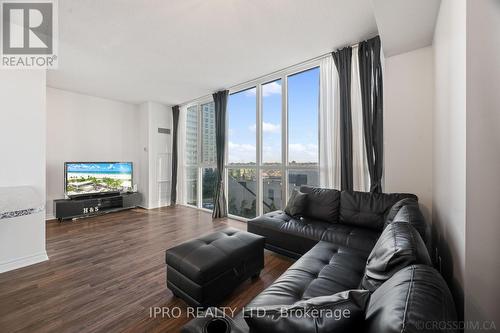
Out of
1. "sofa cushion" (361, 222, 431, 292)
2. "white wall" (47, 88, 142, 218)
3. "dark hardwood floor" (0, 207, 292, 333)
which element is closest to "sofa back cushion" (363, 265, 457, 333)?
"sofa cushion" (361, 222, 431, 292)

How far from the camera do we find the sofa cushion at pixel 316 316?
2.30ft

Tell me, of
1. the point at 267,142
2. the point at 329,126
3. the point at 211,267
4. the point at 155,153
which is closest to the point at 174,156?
the point at 155,153

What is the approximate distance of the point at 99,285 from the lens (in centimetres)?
206

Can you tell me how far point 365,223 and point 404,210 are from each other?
0.77 meters

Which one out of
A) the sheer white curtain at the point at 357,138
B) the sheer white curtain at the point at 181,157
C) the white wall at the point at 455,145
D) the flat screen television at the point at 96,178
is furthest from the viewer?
the sheer white curtain at the point at 181,157

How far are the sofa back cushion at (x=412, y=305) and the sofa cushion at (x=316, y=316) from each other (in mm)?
51

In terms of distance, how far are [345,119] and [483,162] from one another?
196 cm

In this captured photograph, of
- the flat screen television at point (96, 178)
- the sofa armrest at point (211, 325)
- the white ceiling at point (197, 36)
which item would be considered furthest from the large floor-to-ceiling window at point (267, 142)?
the sofa armrest at point (211, 325)

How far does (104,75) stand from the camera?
3809mm

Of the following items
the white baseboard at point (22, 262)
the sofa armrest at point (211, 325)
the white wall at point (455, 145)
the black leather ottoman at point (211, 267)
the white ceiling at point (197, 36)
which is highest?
the white ceiling at point (197, 36)

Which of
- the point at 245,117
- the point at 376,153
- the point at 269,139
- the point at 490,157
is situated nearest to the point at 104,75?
the point at 245,117

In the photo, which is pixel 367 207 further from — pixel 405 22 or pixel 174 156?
pixel 174 156

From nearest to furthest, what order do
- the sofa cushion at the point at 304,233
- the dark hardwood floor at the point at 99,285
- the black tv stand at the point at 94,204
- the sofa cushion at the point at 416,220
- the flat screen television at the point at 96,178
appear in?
1. the sofa cushion at the point at 416,220
2. the dark hardwood floor at the point at 99,285
3. the sofa cushion at the point at 304,233
4. the black tv stand at the point at 94,204
5. the flat screen television at the point at 96,178

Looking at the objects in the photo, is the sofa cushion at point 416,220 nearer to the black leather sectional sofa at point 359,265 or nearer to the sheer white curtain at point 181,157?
the black leather sectional sofa at point 359,265
